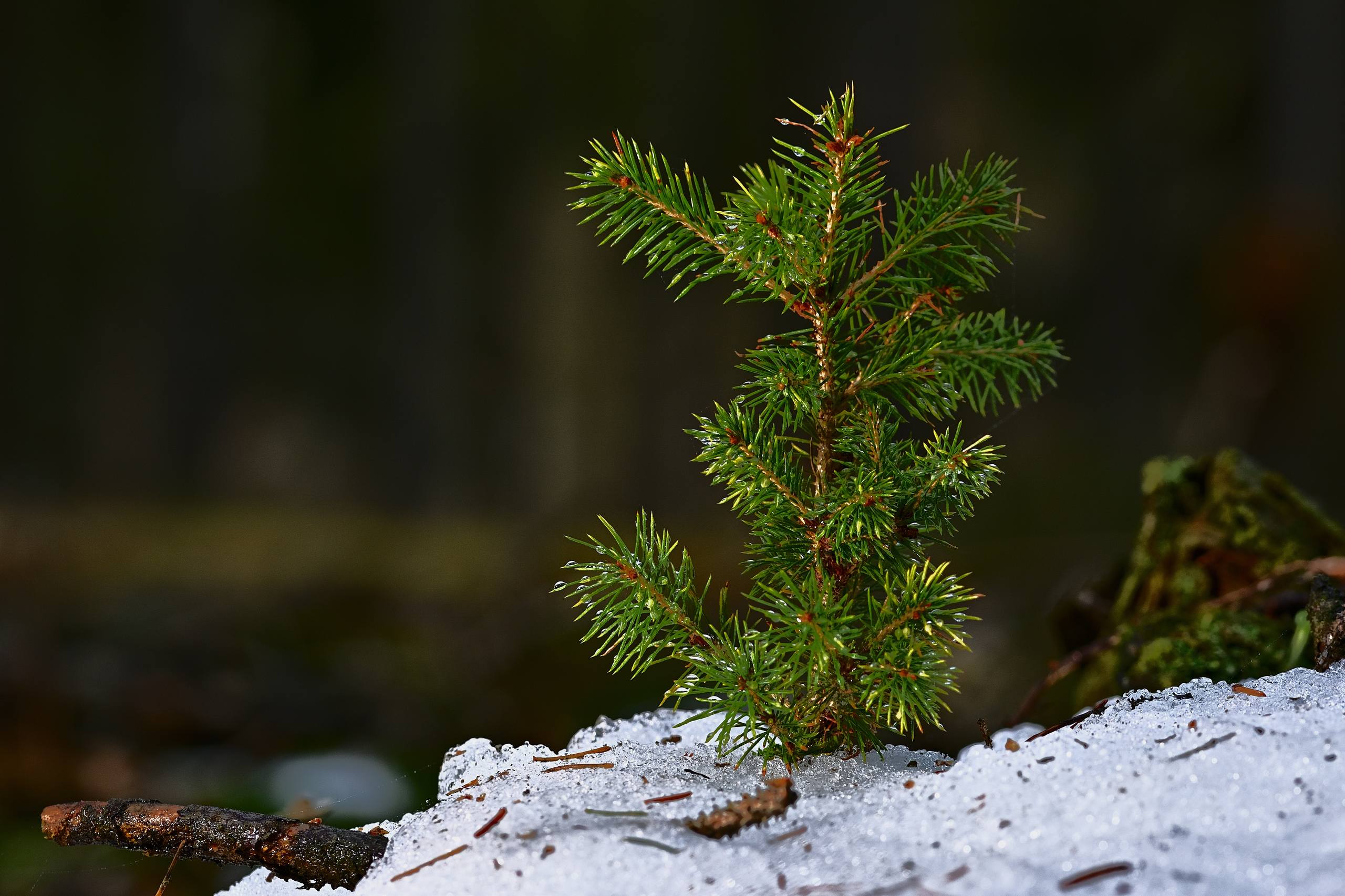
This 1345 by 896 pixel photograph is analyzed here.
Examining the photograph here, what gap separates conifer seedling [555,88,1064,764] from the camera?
821mm

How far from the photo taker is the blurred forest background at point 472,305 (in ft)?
13.4

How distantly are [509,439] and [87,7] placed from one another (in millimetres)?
6066

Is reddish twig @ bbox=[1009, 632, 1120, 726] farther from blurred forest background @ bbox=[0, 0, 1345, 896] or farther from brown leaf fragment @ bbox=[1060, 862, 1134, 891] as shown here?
blurred forest background @ bbox=[0, 0, 1345, 896]

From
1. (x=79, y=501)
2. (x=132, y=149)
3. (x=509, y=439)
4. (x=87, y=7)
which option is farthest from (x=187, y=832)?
(x=87, y=7)

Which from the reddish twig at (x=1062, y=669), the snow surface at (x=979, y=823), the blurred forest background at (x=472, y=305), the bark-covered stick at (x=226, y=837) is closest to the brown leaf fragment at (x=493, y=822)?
the snow surface at (x=979, y=823)

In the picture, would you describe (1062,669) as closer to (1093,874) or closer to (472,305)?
(1093,874)

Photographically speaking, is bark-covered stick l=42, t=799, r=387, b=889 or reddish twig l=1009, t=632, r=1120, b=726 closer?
bark-covered stick l=42, t=799, r=387, b=889

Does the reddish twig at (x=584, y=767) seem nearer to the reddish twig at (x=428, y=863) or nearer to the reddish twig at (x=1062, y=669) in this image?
the reddish twig at (x=428, y=863)

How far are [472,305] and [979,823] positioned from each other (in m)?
7.45

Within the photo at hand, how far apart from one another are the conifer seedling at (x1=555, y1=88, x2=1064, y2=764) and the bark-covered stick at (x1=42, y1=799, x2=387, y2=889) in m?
0.29

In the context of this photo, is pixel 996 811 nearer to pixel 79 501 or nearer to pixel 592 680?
pixel 592 680

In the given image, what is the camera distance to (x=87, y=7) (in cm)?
874

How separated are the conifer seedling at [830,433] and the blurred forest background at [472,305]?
212cm

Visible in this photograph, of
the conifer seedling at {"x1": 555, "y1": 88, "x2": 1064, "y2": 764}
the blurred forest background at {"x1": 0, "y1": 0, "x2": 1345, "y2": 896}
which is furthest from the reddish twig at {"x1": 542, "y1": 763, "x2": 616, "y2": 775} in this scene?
the blurred forest background at {"x1": 0, "y1": 0, "x2": 1345, "y2": 896}
